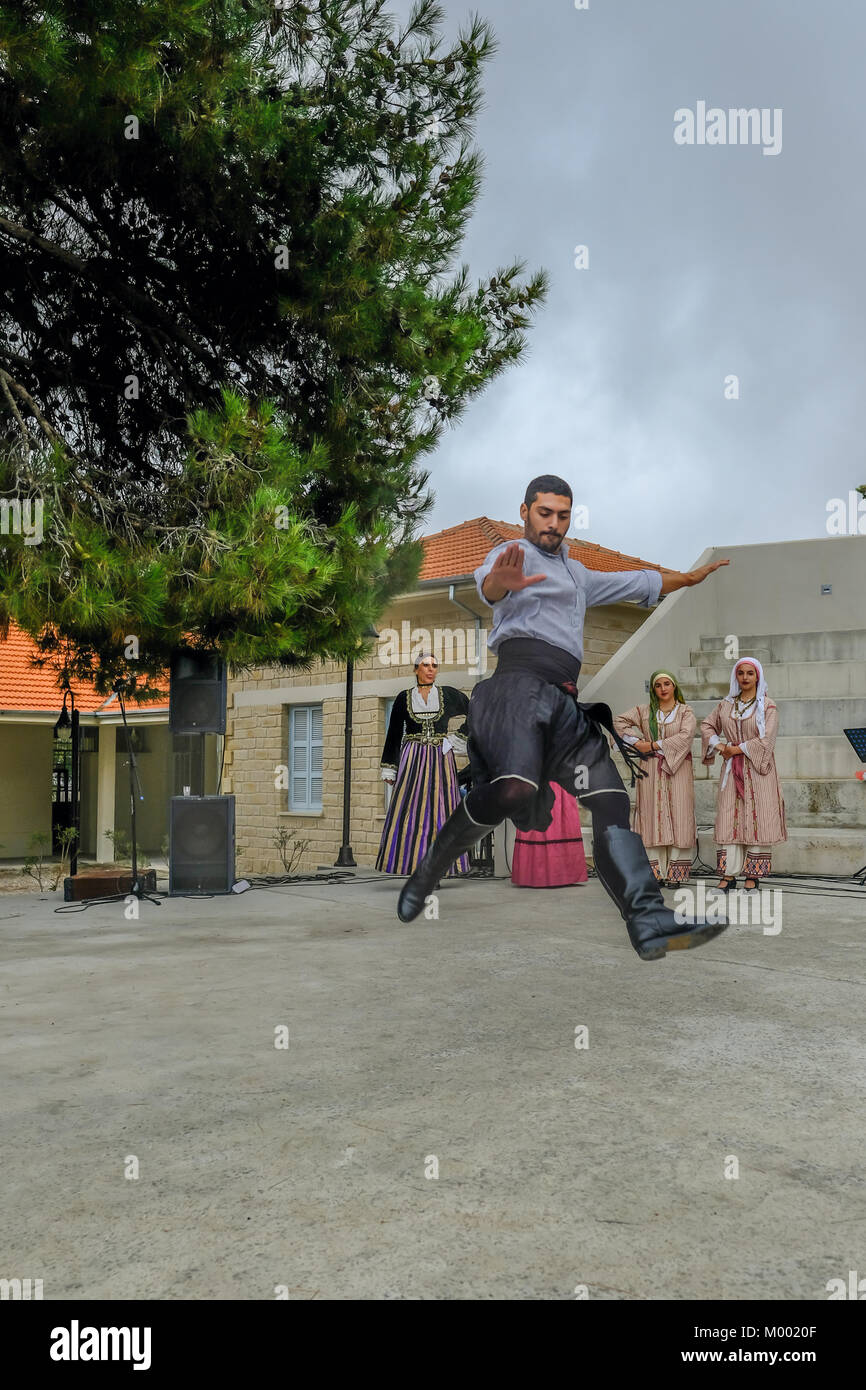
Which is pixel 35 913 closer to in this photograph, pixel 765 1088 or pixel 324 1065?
pixel 324 1065

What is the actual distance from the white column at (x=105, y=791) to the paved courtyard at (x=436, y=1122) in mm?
13854

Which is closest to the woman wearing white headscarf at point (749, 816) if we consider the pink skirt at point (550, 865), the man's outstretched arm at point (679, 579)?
the pink skirt at point (550, 865)

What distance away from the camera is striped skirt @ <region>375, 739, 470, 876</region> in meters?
9.25

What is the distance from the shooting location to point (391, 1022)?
16.3ft

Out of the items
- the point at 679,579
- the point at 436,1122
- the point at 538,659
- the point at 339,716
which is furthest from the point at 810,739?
the point at 538,659

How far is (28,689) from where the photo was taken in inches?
741

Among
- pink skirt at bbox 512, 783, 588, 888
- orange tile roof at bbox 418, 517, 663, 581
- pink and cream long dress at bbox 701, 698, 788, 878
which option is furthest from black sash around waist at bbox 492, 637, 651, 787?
orange tile roof at bbox 418, 517, 663, 581

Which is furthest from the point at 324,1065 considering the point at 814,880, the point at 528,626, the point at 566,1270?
the point at 814,880

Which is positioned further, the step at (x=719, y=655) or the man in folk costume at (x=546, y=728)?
→ the step at (x=719, y=655)

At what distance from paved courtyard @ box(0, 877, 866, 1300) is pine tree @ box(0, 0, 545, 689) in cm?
251

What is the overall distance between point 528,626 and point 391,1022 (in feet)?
10.1

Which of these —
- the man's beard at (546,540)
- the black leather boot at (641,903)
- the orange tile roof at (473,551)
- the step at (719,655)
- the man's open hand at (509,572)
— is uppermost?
the orange tile roof at (473,551)

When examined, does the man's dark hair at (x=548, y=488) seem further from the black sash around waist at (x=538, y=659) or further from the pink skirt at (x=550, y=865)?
the pink skirt at (x=550, y=865)

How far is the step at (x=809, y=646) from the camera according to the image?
12219 millimetres
